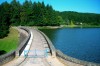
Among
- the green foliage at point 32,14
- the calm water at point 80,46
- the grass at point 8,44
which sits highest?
the green foliage at point 32,14

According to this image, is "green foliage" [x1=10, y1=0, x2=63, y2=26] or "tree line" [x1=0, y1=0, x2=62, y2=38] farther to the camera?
"green foliage" [x1=10, y1=0, x2=63, y2=26]

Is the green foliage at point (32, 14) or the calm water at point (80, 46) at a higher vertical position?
the green foliage at point (32, 14)

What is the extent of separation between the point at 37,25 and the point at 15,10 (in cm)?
1581

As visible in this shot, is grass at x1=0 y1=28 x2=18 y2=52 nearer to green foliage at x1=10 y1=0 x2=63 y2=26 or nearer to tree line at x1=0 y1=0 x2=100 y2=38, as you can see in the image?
tree line at x1=0 y1=0 x2=100 y2=38

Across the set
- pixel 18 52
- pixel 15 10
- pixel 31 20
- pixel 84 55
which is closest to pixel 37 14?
pixel 31 20

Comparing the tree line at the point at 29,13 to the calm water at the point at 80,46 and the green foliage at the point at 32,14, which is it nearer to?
the green foliage at the point at 32,14

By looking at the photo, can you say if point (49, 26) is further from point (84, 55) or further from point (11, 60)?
point (11, 60)

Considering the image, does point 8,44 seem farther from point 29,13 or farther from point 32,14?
point 32,14

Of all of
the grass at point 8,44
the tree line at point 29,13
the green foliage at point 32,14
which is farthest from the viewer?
the green foliage at point 32,14

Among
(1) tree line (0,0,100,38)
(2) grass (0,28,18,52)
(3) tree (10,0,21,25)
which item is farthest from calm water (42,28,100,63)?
(1) tree line (0,0,100,38)

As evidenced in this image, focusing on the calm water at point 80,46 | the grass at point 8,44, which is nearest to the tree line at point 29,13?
the calm water at point 80,46

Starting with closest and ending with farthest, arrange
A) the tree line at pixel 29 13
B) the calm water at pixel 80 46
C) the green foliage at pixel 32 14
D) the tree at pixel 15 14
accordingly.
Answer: the calm water at pixel 80 46, the tree at pixel 15 14, the tree line at pixel 29 13, the green foliage at pixel 32 14

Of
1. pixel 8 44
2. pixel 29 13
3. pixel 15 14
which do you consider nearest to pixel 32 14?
pixel 29 13

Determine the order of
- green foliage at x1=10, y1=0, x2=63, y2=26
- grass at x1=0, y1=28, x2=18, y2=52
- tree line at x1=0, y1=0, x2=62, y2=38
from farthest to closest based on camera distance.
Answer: green foliage at x1=10, y1=0, x2=63, y2=26 → tree line at x1=0, y1=0, x2=62, y2=38 → grass at x1=0, y1=28, x2=18, y2=52
